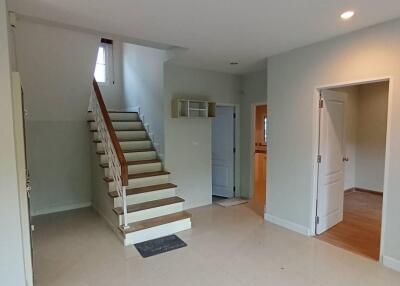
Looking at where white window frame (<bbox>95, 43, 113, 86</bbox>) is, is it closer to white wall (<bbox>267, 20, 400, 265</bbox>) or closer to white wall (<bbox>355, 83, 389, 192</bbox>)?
white wall (<bbox>267, 20, 400, 265</bbox>)

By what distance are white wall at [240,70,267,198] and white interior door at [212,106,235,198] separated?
0.67 ft

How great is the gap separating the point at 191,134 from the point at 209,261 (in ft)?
7.77

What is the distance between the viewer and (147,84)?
192 inches

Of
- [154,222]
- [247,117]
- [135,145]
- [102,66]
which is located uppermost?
[102,66]

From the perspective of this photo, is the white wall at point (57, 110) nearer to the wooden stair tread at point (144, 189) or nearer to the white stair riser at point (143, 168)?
the white stair riser at point (143, 168)

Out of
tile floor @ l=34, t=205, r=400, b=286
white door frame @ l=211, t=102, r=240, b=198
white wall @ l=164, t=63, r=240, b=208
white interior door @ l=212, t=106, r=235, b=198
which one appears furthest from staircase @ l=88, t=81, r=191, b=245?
white door frame @ l=211, t=102, r=240, b=198

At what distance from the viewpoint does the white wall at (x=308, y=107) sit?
2.63 metres

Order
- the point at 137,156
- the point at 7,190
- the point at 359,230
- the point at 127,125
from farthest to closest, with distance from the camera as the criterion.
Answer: the point at 127,125 → the point at 137,156 → the point at 359,230 → the point at 7,190

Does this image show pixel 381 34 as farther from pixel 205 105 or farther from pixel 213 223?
pixel 213 223

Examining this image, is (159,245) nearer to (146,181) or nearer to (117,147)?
(146,181)

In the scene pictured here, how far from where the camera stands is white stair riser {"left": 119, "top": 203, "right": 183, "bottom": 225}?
3.51m

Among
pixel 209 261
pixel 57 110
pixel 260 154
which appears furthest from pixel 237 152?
pixel 57 110

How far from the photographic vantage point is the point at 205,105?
15.4 feet

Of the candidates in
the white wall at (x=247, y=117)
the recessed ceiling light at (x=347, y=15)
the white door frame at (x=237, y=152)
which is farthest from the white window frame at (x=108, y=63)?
the recessed ceiling light at (x=347, y=15)
